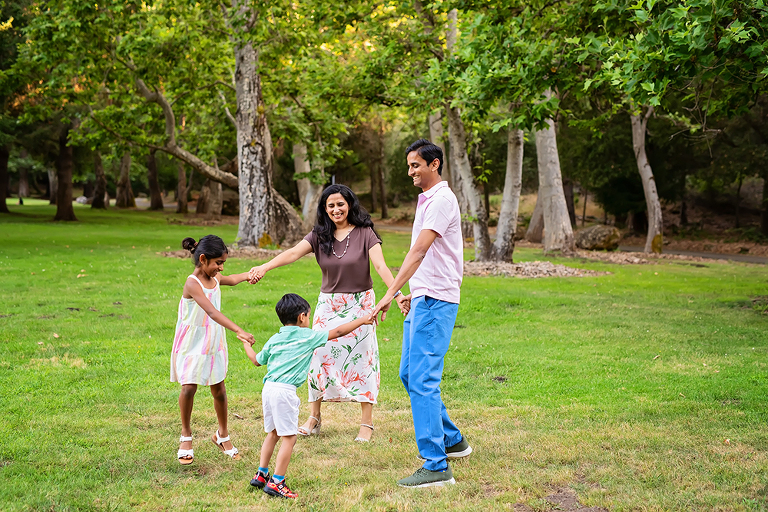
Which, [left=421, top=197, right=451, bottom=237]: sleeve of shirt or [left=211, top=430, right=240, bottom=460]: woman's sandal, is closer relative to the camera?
[left=421, top=197, right=451, bottom=237]: sleeve of shirt

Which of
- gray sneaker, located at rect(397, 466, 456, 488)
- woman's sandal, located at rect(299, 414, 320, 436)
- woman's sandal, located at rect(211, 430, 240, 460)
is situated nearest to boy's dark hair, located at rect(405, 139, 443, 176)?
gray sneaker, located at rect(397, 466, 456, 488)

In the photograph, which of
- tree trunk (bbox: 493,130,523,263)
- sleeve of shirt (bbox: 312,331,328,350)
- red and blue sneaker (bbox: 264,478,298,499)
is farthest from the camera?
tree trunk (bbox: 493,130,523,263)

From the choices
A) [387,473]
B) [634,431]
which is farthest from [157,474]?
[634,431]

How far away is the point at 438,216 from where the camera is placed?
446cm

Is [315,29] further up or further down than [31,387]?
further up

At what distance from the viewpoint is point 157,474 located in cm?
455

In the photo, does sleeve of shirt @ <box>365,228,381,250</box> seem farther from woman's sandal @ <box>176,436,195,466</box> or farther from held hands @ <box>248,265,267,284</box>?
woman's sandal @ <box>176,436,195,466</box>

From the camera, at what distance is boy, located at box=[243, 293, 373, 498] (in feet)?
14.0

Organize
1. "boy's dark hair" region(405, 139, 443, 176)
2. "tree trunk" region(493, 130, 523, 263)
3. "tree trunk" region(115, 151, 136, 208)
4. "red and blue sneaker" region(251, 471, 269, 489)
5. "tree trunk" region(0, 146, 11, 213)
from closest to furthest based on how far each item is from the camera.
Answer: "red and blue sneaker" region(251, 471, 269, 489) < "boy's dark hair" region(405, 139, 443, 176) < "tree trunk" region(493, 130, 523, 263) < "tree trunk" region(0, 146, 11, 213) < "tree trunk" region(115, 151, 136, 208)

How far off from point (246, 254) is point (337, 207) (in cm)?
1426

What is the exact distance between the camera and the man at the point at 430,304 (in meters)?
4.43

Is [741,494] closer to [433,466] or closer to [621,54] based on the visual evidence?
[433,466]

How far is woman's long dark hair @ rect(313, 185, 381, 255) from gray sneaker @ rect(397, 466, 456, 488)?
1.83 metres

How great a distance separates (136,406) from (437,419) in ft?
9.96
